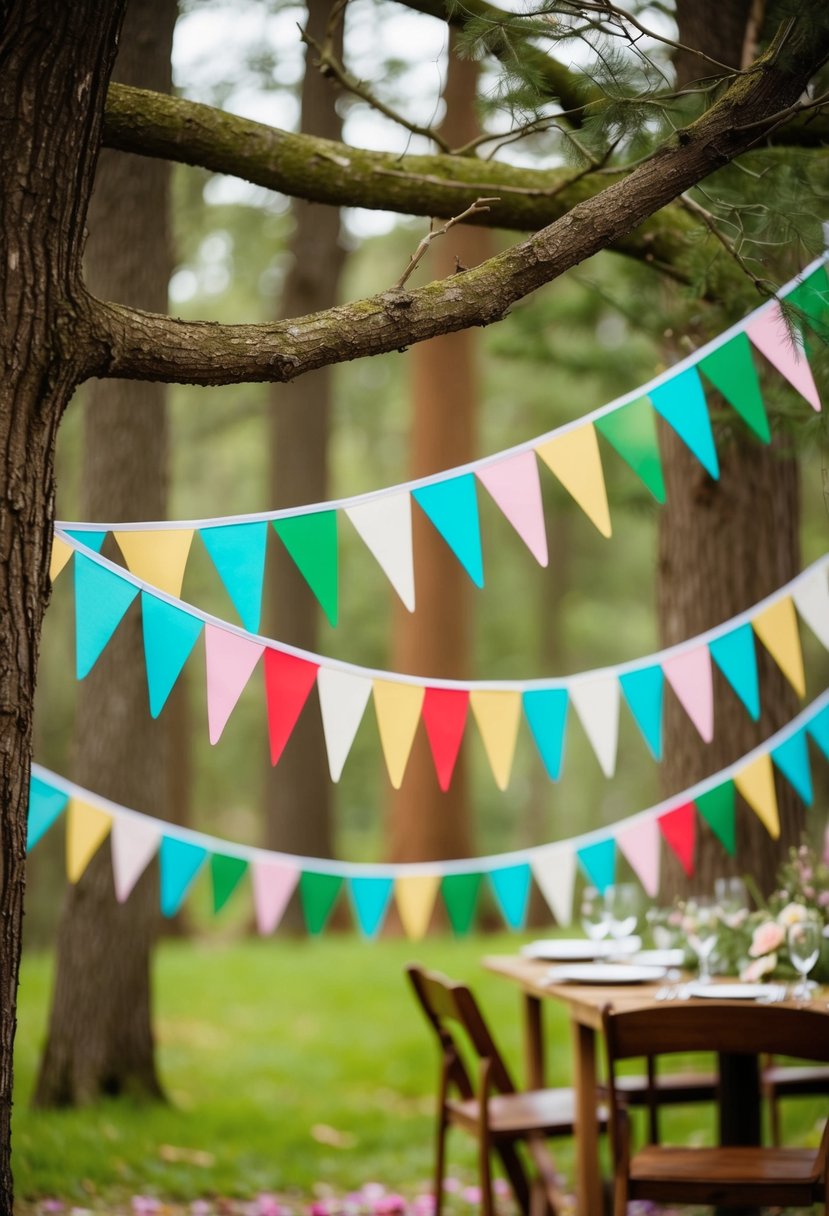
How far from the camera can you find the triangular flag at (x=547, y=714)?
330 cm

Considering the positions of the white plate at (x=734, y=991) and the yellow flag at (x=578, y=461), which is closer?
the yellow flag at (x=578, y=461)

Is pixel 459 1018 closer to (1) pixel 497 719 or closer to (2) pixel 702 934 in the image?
(2) pixel 702 934

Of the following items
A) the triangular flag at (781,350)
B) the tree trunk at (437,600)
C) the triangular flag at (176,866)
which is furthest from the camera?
the tree trunk at (437,600)

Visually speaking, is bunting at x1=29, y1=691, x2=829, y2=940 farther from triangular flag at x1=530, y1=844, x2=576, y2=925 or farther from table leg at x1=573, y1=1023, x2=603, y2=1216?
table leg at x1=573, y1=1023, x2=603, y2=1216

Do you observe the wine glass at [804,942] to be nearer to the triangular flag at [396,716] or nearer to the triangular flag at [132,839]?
the triangular flag at [396,716]

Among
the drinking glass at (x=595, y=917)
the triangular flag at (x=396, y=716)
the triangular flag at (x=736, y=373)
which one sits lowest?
the drinking glass at (x=595, y=917)

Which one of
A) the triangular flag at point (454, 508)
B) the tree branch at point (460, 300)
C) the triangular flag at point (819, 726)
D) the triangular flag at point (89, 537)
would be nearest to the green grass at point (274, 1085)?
the triangular flag at point (819, 726)

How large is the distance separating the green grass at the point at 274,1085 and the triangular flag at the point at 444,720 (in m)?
1.78

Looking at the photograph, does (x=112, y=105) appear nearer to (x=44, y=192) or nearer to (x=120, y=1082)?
(x=44, y=192)

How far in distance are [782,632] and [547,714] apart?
696mm

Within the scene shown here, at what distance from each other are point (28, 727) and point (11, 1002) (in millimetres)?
449

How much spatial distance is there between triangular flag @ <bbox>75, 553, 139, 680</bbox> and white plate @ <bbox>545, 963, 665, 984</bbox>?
1564 millimetres

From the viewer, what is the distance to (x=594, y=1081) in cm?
307

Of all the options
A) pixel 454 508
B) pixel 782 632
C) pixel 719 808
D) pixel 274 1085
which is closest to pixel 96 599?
pixel 454 508
